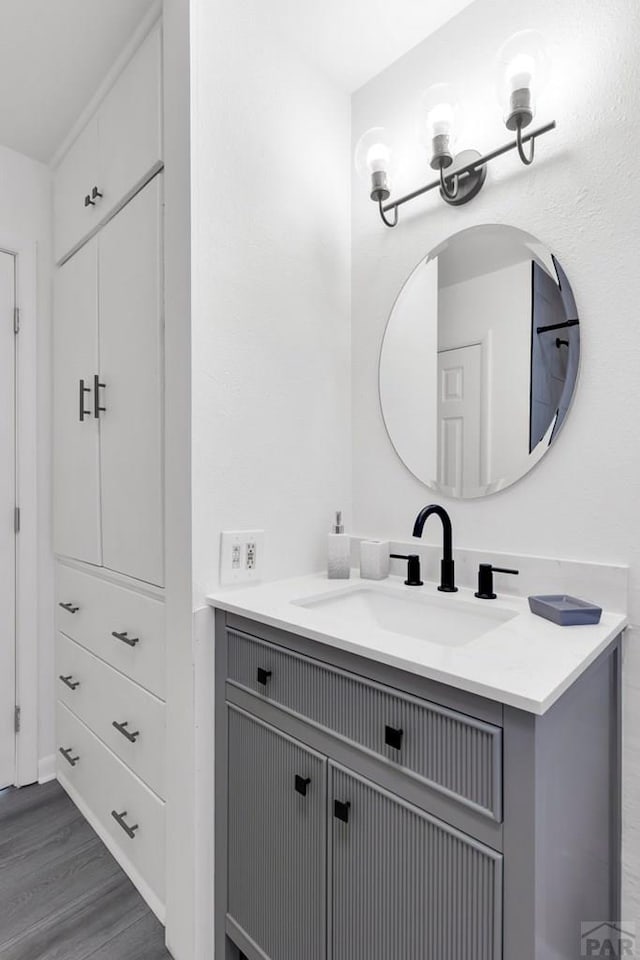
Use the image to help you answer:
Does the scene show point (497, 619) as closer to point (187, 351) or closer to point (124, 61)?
point (187, 351)

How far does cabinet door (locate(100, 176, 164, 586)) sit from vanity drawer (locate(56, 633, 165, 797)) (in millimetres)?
362

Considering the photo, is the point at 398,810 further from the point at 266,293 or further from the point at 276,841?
the point at 266,293

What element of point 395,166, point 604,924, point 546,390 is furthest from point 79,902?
point 395,166

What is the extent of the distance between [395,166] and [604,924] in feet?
6.48

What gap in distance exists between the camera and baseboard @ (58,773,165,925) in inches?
56.9

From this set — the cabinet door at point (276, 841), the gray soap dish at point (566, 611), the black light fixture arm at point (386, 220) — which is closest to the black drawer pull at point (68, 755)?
the cabinet door at point (276, 841)

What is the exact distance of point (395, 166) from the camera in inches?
62.9

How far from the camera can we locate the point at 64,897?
1502 mm

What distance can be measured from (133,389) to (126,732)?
3.37 feet

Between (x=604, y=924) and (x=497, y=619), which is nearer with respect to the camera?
(x=604, y=924)

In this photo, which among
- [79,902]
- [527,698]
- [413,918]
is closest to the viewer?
[527,698]

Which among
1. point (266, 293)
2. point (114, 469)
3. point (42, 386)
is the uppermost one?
point (266, 293)

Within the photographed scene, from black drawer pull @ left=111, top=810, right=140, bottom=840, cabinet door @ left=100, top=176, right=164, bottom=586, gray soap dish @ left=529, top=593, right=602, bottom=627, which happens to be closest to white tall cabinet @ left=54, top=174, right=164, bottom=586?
cabinet door @ left=100, top=176, right=164, bottom=586

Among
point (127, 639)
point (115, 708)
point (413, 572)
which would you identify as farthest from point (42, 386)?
point (413, 572)
